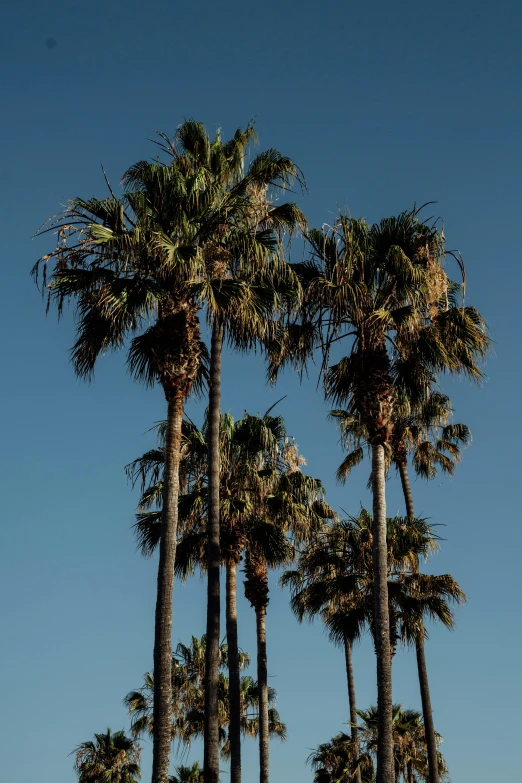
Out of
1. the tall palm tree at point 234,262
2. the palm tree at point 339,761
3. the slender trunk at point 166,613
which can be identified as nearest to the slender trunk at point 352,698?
the palm tree at point 339,761

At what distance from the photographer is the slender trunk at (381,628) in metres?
20.3

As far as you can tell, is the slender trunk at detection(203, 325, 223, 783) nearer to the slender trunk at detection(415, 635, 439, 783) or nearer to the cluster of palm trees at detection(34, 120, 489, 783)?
the cluster of palm trees at detection(34, 120, 489, 783)

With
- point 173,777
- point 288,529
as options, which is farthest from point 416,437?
point 173,777

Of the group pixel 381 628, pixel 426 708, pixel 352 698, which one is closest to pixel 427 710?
pixel 426 708

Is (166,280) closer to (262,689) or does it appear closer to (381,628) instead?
(381,628)

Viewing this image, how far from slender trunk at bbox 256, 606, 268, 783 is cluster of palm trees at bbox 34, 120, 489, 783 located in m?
0.07

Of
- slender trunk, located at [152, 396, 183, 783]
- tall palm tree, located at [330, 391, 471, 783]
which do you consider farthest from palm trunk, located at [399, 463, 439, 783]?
slender trunk, located at [152, 396, 183, 783]

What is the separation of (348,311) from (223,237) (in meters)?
3.45

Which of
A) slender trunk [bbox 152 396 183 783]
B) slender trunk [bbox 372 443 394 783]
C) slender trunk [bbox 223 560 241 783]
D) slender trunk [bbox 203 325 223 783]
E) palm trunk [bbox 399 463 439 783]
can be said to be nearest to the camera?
slender trunk [bbox 152 396 183 783]

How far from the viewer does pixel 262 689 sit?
3128cm

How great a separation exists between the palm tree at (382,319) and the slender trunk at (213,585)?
4.82ft

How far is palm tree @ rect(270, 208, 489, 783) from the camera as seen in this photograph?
909 inches

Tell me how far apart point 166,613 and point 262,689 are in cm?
1401

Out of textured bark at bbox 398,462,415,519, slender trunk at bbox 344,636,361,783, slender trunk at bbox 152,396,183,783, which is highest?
textured bark at bbox 398,462,415,519
